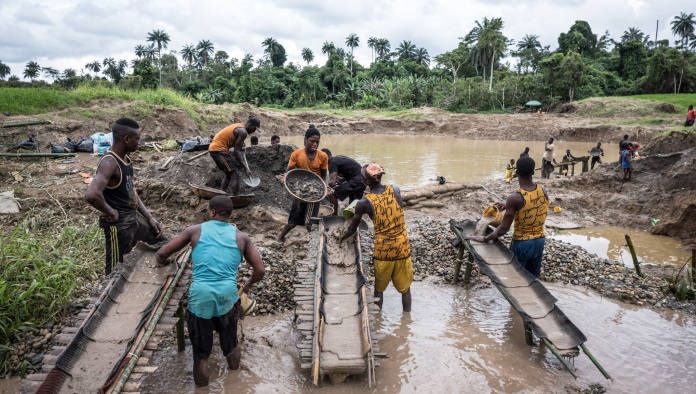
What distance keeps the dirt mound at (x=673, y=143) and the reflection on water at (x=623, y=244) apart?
430cm

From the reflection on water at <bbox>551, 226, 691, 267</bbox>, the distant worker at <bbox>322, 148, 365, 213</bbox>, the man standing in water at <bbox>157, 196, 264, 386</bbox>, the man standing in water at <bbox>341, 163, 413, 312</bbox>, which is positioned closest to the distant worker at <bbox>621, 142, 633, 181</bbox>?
the reflection on water at <bbox>551, 226, 691, 267</bbox>

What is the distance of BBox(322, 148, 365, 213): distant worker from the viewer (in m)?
6.63

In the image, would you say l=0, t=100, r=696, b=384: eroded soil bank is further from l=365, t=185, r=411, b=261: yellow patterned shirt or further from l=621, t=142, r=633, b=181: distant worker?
l=365, t=185, r=411, b=261: yellow patterned shirt

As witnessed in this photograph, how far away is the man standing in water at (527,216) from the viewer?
14.4 feet

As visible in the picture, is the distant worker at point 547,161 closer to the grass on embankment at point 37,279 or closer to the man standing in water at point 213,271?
the man standing in water at point 213,271

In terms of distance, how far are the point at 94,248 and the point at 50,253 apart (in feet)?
2.12

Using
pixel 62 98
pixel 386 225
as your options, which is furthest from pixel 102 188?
pixel 62 98

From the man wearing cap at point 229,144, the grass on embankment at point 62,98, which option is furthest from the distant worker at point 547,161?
the grass on embankment at point 62,98

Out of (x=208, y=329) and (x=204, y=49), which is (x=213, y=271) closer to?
(x=208, y=329)

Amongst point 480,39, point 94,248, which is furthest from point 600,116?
point 94,248

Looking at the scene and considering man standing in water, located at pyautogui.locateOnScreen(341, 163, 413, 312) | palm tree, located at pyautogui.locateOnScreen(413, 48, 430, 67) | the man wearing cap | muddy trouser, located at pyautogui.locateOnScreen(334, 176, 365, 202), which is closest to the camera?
man standing in water, located at pyautogui.locateOnScreen(341, 163, 413, 312)

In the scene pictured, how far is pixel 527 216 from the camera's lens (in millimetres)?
4461

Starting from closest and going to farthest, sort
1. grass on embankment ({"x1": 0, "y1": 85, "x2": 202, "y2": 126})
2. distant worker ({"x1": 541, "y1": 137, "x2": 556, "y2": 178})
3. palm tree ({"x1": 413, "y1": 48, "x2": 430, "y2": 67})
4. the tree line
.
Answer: distant worker ({"x1": 541, "y1": 137, "x2": 556, "y2": 178}) < grass on embankment ({"x1": 0, "y1": 85, "x2": 202, "y2": 126}) < the tree line < palm tree ({"x1": 413, "y1": 48, "x2": 430, "y2": 67})

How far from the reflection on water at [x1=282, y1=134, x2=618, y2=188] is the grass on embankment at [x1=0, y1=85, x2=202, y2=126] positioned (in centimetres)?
920
